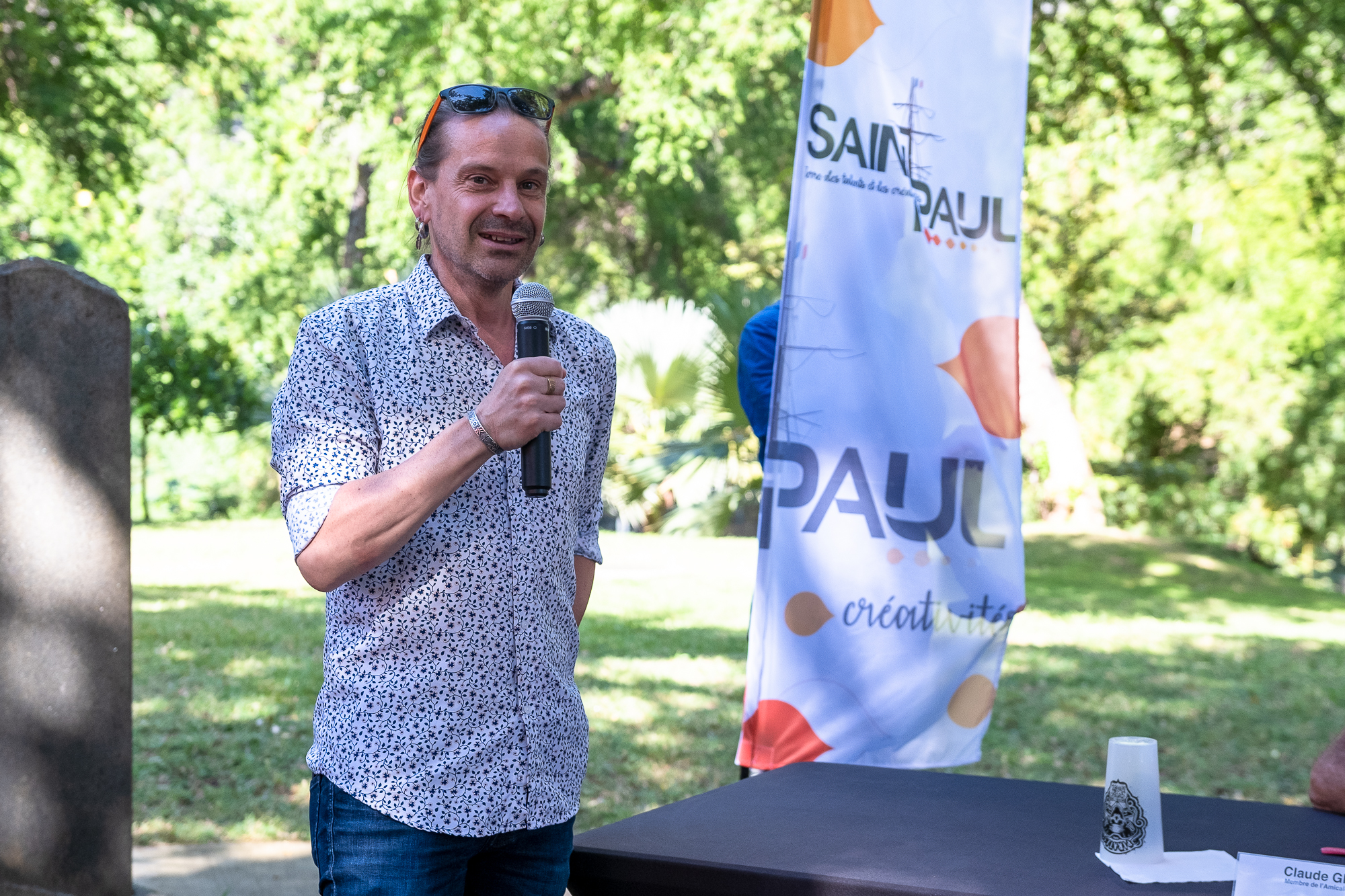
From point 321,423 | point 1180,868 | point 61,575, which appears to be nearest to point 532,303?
point 321,423

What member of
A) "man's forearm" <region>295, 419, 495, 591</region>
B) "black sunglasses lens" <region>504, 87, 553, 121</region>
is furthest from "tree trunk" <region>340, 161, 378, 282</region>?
"man's forearm" <region>295, 419, 495, 591</region>

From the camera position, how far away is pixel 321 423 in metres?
1.75

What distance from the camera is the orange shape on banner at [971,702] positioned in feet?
11.4

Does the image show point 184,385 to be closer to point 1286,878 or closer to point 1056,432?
point 1056,432

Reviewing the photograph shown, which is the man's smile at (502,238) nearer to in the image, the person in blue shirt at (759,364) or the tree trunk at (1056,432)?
the person in blue shirt at (759,364)

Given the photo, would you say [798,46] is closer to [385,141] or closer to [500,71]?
[500,71]

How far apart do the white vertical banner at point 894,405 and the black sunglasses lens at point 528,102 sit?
1.38 m

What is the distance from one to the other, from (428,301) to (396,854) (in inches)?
32.2

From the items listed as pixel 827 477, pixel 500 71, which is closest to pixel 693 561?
pixel 500 71

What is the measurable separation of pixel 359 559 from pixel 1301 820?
184 centimetres

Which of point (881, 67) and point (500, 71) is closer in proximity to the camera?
point (881, 67)

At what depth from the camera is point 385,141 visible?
598 inches

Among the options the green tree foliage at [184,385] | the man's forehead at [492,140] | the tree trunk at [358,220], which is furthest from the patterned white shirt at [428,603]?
the tree trunk at [358,220]

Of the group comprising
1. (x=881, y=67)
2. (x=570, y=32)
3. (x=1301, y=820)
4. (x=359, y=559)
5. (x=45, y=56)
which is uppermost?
(x=570, y=32)
